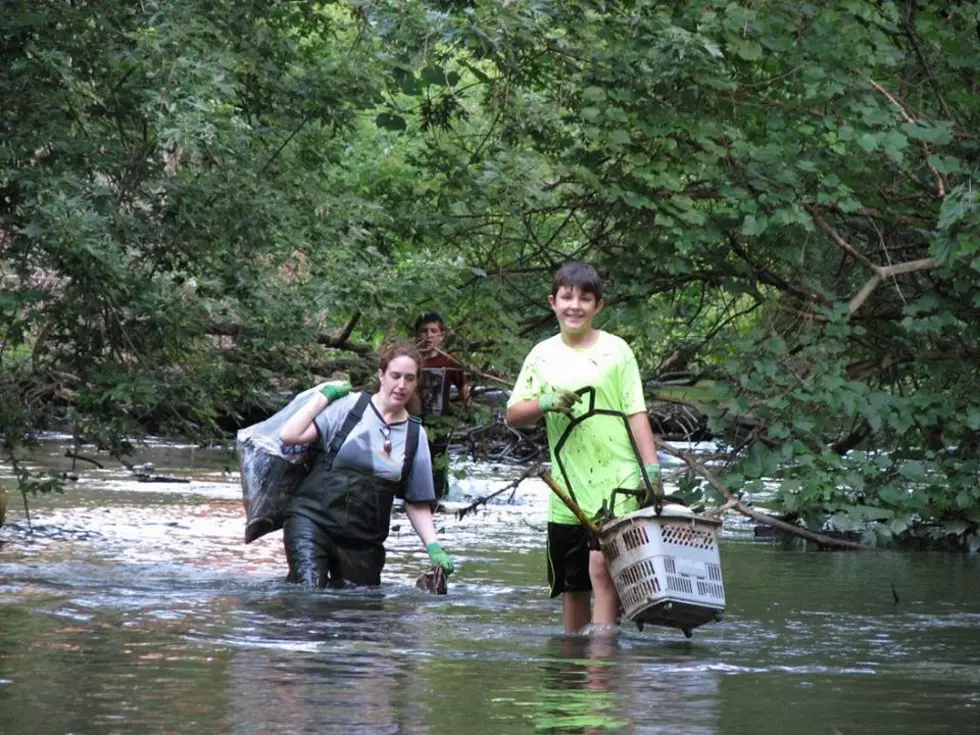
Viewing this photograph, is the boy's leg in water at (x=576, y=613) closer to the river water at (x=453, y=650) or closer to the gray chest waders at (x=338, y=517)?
the river water at (x=453, y=650)

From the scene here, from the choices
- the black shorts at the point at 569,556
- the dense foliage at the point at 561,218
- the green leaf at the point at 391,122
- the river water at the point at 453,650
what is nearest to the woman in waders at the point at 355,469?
the river water at the point at 453,650

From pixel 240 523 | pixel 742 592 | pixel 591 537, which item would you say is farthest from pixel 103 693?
pixel 240 523

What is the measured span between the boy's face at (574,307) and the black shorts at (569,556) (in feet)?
2.96

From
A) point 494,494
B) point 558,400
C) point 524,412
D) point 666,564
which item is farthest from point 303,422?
point 494,494

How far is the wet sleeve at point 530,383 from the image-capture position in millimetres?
8547

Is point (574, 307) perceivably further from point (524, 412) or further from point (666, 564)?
point (666, 564)

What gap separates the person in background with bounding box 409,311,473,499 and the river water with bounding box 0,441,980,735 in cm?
92

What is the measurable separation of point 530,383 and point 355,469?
83.3 inches

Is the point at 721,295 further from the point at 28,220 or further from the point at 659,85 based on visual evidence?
the point at 28,220

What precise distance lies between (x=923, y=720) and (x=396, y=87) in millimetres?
8810

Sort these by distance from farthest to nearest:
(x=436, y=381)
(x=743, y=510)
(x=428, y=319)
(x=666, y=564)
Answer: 1. (x=436, y=381)
2. (x=428, y=319)
3. (x=743, y=510)
4. (x=666, y=564)

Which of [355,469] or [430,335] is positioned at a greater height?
[430,335]

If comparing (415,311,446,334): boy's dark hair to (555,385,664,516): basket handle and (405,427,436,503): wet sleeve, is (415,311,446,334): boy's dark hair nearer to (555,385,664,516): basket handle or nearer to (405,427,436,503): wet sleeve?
(405,427,436,503): wet sleeve

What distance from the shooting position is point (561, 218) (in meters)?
14.0
